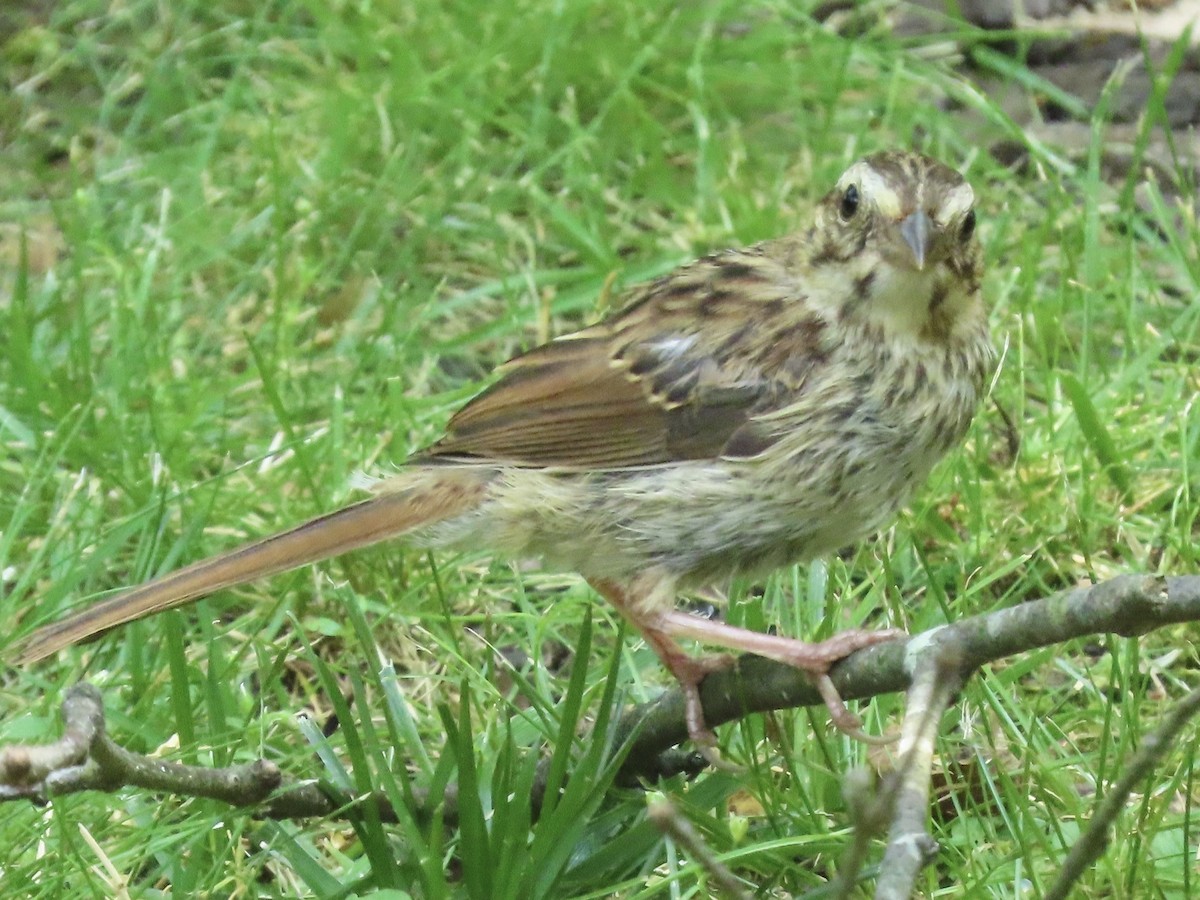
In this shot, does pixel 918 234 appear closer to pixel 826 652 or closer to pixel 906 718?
pixel 826 652

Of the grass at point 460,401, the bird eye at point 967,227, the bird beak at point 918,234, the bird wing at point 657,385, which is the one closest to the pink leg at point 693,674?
the grass at point 460,401

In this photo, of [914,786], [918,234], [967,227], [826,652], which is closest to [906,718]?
[914,786]

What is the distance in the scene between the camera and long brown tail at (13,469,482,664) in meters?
2.77

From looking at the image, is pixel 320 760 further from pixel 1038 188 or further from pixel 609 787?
pixel 1038 188

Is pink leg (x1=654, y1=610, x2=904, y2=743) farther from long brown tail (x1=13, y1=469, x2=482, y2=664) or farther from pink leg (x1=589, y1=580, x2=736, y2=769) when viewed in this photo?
long brown tail (x1=13, y1=469, x2=482, y2=664)

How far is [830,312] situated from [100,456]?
1851 millimetres

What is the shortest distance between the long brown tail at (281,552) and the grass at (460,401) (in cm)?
14

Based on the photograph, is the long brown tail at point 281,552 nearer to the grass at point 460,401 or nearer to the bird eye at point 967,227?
the grass at point 460,401

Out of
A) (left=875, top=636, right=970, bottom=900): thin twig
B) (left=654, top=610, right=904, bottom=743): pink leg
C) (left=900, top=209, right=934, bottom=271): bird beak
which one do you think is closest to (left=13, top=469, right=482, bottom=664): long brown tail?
(left=654, top=610, right=904, bottom=743): pink leg

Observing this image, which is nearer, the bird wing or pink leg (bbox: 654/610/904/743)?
pink leg (bbox: 654/610/904/743)

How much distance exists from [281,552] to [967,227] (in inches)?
54.6

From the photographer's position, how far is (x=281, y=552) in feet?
9.89

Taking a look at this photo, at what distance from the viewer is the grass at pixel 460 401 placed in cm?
268

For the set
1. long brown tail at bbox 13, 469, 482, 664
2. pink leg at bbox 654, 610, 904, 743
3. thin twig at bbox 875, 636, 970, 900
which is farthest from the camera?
long brown tail at bbox 13, 469, 482, 664
